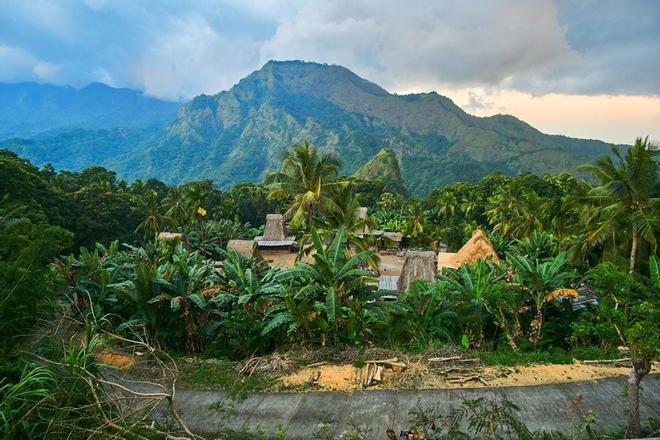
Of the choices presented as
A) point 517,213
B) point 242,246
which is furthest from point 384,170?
point 242,246

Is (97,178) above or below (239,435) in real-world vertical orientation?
above

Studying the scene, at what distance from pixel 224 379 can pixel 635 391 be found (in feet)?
21.5

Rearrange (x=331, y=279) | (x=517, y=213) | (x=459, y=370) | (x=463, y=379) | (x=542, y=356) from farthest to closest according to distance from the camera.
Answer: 1. (x=517, y=213)
2. (x=331, y=279)
3. (x=542, y=356)
4. (x=459, y=370)
5. (x=463, y=379)

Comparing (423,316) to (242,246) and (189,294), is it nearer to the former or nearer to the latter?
(189,294)

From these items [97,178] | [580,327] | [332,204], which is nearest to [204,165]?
[97,178]

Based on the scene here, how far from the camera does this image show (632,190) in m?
14.4

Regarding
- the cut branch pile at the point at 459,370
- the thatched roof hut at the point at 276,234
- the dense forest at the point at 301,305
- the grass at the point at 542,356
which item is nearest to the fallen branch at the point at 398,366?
the cut branch pile at the point at 459,370

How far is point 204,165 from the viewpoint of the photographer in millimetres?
172000

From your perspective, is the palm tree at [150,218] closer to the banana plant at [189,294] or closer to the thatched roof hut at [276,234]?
the thatched roof hut at [276,234]

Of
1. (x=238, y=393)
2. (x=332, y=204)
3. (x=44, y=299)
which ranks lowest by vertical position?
(x=238, y=393)

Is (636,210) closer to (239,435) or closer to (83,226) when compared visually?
(239,435)

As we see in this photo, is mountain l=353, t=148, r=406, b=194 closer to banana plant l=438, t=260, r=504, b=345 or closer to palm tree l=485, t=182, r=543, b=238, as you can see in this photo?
palm tree l=485, t=182, r=543, b=238

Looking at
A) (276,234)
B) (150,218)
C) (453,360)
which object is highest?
(150,218)

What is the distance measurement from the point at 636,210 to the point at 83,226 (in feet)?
102
